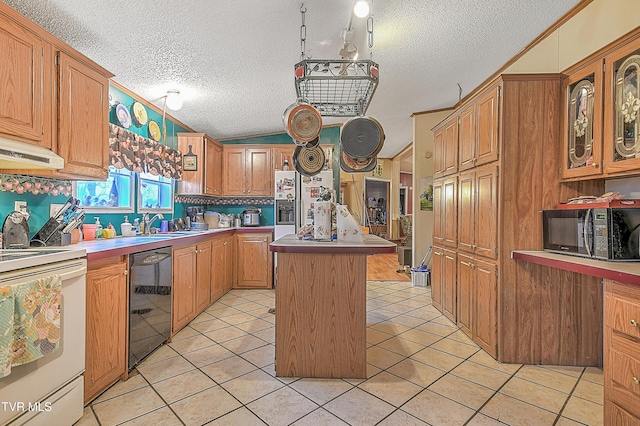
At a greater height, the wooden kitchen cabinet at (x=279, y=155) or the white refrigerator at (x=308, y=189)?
the wooden kitchen cabinet at (x=279, y=155)

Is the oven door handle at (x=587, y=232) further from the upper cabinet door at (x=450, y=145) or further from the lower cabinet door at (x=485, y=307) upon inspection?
the upper cabinet door at (x=450, y=145)

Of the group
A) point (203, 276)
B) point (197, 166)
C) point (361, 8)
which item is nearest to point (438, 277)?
point (203, 276)

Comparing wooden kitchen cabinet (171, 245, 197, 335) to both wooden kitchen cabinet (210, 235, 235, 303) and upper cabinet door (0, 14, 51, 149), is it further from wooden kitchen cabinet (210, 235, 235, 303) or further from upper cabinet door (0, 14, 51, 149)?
upper cabinet door (0, 14, 51, 149)

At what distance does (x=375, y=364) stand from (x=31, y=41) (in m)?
3.03

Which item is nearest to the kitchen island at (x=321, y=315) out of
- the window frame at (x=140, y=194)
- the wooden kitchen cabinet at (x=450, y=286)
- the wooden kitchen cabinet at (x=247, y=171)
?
the wooden kitchen cabinet at (x=450, y=286)

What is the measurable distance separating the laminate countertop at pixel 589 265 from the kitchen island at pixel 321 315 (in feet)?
3.57

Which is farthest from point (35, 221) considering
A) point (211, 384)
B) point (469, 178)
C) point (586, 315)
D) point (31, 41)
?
point (586, 315)

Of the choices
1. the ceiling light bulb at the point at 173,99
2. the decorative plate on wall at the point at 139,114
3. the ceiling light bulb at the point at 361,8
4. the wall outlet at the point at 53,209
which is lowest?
the wall outlet at the point at 53,209

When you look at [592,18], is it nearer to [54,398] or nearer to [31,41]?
[31,41]

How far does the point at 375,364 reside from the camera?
244 centimetres

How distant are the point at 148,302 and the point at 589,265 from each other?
292 centimetres

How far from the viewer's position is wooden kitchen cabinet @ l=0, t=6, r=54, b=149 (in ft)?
5.54

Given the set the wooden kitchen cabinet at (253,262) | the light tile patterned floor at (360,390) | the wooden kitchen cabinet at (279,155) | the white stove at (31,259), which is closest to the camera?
the white stove at (31,259)

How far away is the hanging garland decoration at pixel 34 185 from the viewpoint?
203cm
